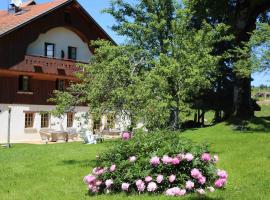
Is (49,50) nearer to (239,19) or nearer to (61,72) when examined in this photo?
(61,72)

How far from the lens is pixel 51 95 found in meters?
37.6

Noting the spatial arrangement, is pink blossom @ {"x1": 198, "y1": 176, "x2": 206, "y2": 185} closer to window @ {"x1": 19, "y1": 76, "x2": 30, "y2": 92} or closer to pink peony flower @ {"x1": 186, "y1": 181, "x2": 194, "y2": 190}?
pink peony flower @ {"x1": 186, "y1": 181, "x2": 194, "y2": 190}

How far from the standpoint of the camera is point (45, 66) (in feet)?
120

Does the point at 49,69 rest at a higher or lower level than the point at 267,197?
higher

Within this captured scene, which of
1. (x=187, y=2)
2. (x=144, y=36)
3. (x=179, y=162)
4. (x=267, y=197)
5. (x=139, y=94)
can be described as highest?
(x=187, y=2)

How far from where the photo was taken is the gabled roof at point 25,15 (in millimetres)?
34781

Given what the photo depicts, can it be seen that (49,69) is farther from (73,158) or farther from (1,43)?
(73,158)

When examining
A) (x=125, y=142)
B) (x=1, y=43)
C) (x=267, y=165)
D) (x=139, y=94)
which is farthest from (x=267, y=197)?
(x=1, y=43)

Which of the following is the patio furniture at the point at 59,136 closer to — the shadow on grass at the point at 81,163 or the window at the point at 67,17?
the window at the point at 67,17

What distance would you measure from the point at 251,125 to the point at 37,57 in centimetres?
1760

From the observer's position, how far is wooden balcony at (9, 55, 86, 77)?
35.1m

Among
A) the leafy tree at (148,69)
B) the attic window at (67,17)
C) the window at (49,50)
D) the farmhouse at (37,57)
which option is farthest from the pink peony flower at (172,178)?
the attic window at (67,17)

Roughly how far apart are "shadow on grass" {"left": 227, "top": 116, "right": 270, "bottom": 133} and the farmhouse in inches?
481

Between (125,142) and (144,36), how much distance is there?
1142cm
